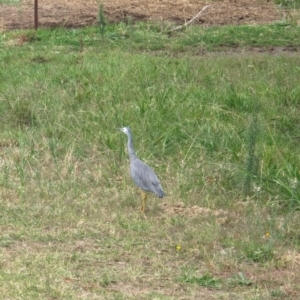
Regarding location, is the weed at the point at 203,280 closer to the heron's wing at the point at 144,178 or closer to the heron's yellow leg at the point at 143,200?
the heron's wing at the point at 144,178

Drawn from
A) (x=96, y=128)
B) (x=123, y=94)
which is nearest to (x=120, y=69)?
(x=123, y=94)

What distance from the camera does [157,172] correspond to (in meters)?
7.35

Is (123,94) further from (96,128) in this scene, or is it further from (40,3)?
(40,3)

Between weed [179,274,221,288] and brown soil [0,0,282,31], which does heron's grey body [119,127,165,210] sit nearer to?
weed [179,274,221,288]

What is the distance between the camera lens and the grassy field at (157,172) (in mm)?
5602

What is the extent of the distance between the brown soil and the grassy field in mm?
1788

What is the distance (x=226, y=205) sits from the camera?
22.3ft

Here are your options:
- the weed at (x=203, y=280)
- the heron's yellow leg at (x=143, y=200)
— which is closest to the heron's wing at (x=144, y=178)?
the heron's yellow leg at (x=143, y=200)

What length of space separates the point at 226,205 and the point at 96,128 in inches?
70.7

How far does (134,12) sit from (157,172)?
6.48 meters

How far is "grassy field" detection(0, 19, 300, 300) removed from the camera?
18.4 ft

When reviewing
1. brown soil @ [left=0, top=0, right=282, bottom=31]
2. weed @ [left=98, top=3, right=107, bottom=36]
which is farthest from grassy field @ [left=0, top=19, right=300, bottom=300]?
brown soil @ [left=0, top=0, right=282, bottom=31]

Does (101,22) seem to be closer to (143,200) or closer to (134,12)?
(134,12)

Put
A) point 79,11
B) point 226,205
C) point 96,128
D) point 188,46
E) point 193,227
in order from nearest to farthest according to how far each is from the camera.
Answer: point 193,227 → point 226,205 → point 96,128 → point 188,46 → point 79,11
